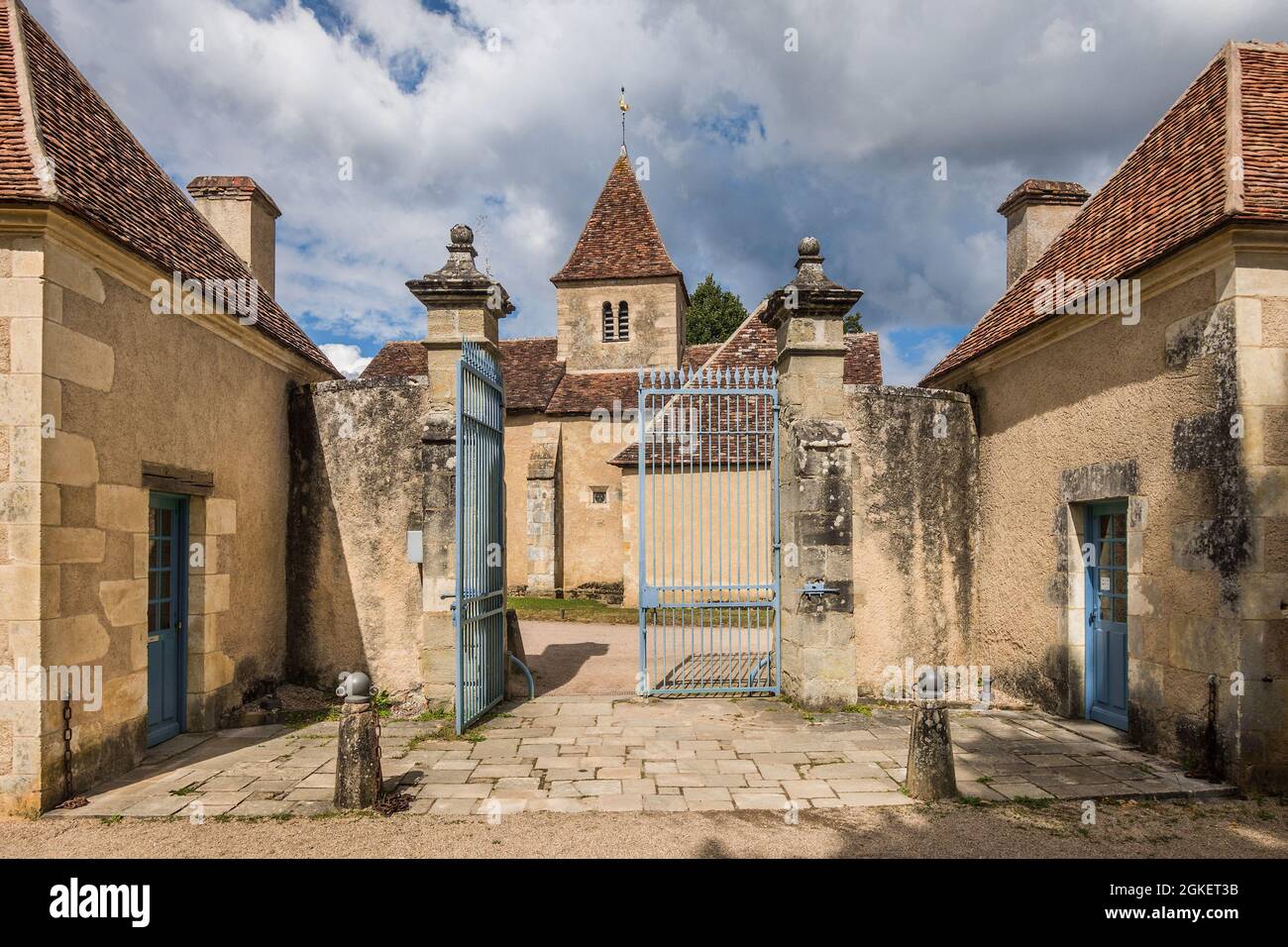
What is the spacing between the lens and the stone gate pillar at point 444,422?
6.96 meters

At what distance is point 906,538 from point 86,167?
768 cm

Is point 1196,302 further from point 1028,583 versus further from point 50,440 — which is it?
point 50,440

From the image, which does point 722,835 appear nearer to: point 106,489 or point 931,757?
point 931,757

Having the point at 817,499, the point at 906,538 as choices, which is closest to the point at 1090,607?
the point at 906,538

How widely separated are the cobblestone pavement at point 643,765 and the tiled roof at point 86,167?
12.3 feet

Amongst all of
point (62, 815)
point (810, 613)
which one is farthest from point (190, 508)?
point (810, 613)

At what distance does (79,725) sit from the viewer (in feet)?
16.3

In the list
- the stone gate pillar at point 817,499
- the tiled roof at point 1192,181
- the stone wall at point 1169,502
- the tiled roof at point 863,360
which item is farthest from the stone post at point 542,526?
the stone wall at point 1169,502

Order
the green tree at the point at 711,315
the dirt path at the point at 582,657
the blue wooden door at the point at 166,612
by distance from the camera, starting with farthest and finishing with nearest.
A: 1. the green tree at the point at 711,315
2. the dirt path at the point at 582,657
3. the blue wooden door at the point at 166,612

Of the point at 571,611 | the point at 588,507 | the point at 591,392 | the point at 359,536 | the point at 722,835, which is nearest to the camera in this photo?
the point at 722,835

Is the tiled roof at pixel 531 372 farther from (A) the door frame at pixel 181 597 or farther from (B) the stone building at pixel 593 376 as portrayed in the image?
(A) the door frame at pixel 181 597

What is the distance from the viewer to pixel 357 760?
485 centimetres

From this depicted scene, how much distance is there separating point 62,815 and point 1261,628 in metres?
7.55

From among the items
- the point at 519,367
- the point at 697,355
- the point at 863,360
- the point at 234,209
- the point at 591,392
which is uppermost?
the point at 697,355
